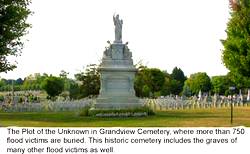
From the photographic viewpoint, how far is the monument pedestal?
36969 millimetres

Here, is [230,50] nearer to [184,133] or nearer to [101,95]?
[101,95]

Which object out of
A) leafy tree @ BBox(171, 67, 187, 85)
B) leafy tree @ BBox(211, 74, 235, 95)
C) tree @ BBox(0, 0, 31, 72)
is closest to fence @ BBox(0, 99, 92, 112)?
tree @ BBox(0, 0, 31, 72)

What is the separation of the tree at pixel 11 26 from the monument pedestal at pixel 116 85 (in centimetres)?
567

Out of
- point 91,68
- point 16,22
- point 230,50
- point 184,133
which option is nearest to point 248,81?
point 230,50

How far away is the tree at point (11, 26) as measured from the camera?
34062 mm

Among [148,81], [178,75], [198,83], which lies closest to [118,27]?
[148,81]

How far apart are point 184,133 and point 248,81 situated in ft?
108

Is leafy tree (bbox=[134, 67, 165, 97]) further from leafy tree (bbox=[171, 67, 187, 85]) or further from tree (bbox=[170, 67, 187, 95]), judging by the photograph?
leafy tree (bbox=[171, 67, 187, 85])

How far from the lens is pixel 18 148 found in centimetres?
1177

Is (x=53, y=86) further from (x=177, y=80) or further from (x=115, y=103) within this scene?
(x=115, y=103)

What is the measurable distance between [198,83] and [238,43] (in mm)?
66004

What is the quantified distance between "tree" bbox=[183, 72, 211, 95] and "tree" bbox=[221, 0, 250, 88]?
207ft

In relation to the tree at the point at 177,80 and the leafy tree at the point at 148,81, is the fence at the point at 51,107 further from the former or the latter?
the tree at the point at 177,80

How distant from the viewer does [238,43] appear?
43250 mm
